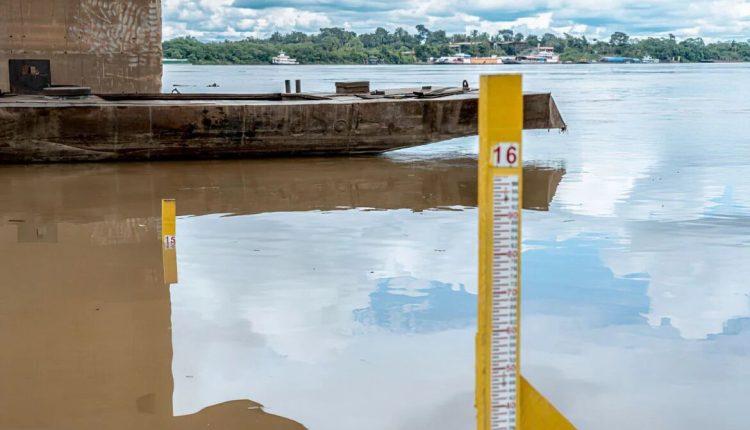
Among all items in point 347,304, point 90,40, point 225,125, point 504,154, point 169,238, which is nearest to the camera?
point 504,154

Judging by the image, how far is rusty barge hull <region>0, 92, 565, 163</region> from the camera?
17.5 metres

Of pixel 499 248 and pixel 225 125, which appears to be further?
pixel 225 125

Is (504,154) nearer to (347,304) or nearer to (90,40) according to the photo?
(347,304)

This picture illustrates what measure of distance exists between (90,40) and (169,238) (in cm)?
1405

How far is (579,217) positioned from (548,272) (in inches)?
139

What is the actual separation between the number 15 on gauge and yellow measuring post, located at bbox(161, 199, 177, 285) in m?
5.25

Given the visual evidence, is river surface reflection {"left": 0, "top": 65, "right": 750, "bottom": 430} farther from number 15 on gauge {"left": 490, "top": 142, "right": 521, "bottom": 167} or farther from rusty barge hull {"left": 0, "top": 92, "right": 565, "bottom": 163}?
number 15 on gauge {"left": 490, "top": 142, "right": 521, "bottom": 167}

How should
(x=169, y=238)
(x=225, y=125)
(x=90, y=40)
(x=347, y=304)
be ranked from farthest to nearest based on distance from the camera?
(x=90, y=40) < (x=225, y=125) < (x=169, y=238) < (x=347, y=304)

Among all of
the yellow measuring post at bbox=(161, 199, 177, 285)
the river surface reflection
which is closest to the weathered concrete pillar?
the river surface reflection

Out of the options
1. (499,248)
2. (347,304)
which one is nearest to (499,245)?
(499,248)

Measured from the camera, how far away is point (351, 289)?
342 inches

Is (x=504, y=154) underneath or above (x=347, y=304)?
above

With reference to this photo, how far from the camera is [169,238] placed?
919cm

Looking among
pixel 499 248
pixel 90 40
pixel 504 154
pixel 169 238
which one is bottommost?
pixel 169 238
